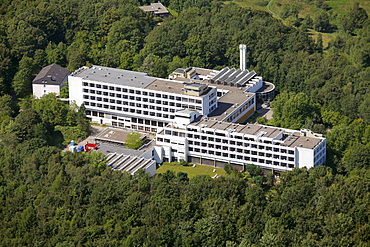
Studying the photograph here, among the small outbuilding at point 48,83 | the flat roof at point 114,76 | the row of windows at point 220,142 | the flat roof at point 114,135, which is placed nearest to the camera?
the row of windows at point 220,142

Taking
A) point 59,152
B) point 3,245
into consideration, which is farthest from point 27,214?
point 59,152

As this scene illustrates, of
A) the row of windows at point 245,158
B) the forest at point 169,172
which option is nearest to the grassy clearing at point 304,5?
the forest at point 169,172

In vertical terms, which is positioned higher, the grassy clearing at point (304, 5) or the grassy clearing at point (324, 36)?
the grassy clearing at point (304, 5)

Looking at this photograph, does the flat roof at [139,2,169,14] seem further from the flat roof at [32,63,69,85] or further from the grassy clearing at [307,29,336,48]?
the flat roof at [32,63,69,85]

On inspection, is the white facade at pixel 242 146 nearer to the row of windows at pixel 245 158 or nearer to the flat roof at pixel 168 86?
the row of windows at pixel 245 158

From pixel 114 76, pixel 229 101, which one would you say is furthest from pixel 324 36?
pixel 114 76

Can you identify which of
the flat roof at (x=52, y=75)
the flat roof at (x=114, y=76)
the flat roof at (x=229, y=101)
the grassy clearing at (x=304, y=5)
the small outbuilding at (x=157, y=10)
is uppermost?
the small outbuilding at (x=157, y=10)

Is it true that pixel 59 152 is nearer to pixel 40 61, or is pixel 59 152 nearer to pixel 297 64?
pixel 40 61

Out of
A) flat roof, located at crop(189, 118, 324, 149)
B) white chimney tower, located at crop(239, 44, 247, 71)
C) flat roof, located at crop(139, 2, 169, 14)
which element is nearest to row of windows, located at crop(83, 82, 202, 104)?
flat roof, located at crop(189, 118, 324, 149)
